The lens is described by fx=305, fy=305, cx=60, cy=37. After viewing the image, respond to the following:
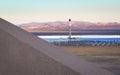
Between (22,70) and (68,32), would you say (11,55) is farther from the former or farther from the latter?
(68,32)

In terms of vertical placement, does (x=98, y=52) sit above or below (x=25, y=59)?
below

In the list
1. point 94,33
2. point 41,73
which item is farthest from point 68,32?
point 41,73

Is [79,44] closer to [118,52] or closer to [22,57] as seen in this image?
[118,52]

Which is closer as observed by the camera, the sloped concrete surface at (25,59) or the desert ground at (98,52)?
the sloped concrete surface at (25,59)

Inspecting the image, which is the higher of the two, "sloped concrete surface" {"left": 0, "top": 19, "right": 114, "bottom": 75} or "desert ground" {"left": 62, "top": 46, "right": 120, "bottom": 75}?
"sloped concrete surface" {"left": 0, "top": 19, "right": 114, "bottom": 75}

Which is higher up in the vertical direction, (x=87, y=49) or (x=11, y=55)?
(x=11, y=55)

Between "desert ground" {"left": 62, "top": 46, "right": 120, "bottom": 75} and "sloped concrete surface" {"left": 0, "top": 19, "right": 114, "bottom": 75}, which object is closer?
"sloped concrete surface" {"left": 0, "top": 19, "right": 114, "bottom": 75}

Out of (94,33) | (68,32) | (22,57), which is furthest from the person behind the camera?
(94,33)

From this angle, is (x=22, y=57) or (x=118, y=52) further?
(x=118, y=52)

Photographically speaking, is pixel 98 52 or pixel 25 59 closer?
pixel 25 59

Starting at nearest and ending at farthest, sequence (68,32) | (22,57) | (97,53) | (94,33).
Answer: (22,57) → (97,53) → (68,32) → (94,33)

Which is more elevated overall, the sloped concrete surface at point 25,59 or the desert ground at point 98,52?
Answer: the sloped concrete surface at point 25,59
